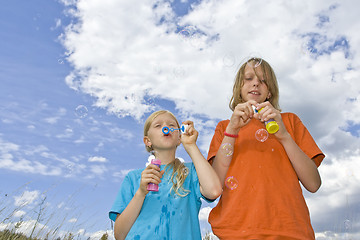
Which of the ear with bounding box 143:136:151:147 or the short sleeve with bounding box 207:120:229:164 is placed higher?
the ear with bounding box 143:136:151:147

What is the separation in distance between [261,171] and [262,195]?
0.19 metres

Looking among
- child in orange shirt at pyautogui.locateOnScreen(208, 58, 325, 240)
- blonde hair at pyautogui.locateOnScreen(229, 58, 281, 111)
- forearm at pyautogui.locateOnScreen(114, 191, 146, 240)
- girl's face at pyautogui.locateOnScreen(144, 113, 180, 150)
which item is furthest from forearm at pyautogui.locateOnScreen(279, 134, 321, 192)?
forearm at pyautogui.locateOnScreen(114, 191, 146, 240)

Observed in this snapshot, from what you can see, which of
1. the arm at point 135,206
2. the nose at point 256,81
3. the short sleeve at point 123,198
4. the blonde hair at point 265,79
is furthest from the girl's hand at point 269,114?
the short sleeve at point 123,198

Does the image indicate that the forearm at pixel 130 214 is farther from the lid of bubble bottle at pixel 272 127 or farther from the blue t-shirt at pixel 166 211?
the lid of bubble bottle at pixel 272 127

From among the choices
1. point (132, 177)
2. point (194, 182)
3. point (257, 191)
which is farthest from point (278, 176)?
point (132, 177)

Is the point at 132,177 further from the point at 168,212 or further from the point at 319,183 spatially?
the point at 319,183

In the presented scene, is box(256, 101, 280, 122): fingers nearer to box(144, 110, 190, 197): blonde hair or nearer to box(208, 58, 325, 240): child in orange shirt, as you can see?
box(208, 58, 325, 240): child in orange shirt

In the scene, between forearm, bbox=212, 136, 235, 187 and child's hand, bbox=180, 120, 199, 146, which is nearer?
forearm, bbox=212, 136, 235, 187

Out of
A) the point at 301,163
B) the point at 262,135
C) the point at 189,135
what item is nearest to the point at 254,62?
the point at 262,135

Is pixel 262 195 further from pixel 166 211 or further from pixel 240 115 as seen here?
pixel 166 211

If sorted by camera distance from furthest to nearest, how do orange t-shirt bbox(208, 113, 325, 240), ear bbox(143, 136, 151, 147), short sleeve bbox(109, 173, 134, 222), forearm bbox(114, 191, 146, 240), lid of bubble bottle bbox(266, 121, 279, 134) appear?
ear bbox(143, 136, 151, 147) < short sleeve bbox(109, 173, 134, 222) < forearm bbox(114, 191, 146, 240) < lid of bubble bottle bbox(266, 121, 279, 134) < orange t-shirt bbox(208, 113, 325, 240)

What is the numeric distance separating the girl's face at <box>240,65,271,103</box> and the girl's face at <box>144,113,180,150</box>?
71 cm

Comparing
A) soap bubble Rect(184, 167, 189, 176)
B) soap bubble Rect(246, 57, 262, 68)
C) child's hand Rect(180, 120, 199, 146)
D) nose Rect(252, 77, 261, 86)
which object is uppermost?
soap bubble Rect(246, 57, 262, 68)

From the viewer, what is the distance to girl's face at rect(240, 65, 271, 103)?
2.73 m
